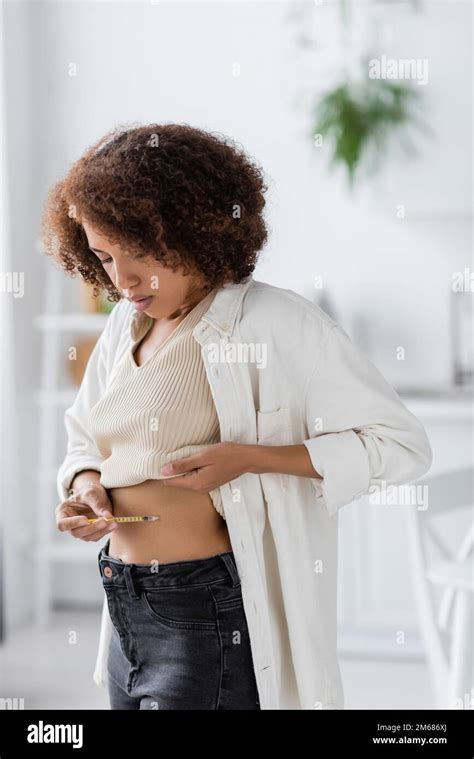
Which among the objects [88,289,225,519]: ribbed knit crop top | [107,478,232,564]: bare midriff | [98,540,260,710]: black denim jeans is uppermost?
[88,289,225,519]: ribbed knit crop top

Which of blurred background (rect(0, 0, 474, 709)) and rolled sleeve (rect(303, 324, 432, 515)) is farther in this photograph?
blurred background (rect(0, 0, 474, 709))

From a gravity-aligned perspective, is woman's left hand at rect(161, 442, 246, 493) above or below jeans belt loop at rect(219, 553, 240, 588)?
above

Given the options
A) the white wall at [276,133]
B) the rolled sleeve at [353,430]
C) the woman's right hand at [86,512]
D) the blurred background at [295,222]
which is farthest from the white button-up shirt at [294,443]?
the white wall at [276,133]

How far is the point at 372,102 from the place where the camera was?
3.28 m

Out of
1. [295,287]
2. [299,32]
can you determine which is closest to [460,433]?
[295,287]

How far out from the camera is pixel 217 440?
1370mm

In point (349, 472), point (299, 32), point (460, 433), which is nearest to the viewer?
point (349, 472)

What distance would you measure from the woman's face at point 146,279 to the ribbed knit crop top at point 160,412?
0.03m

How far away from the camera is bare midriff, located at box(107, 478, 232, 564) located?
1.35m

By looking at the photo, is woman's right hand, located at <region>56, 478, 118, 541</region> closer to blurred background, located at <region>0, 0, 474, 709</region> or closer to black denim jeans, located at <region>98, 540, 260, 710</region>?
black denim jeans, located at <region>98, 540, 260, 710</region>

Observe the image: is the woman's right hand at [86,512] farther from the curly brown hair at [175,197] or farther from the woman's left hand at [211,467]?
the curly brown hair at [175,197]

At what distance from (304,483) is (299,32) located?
242cm

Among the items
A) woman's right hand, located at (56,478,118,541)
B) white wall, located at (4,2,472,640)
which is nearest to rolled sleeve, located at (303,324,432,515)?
woman's right hand, located at (56,478,118,541)

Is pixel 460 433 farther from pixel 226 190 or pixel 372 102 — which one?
pixel 226 190
